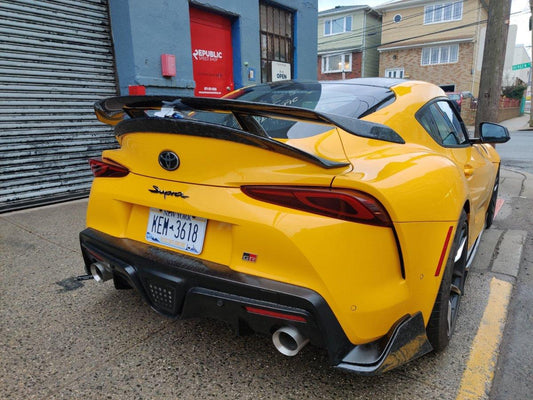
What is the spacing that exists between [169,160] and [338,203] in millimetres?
789

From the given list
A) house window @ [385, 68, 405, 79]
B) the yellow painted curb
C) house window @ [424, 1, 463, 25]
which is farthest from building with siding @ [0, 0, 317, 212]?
house window @ [424, 1, 463, 25]

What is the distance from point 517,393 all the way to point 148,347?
1.83 meters

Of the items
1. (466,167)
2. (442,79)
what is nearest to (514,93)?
(442,79)

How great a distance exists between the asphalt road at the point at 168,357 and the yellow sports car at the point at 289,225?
231 millimetres

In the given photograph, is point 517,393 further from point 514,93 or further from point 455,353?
point 514,93

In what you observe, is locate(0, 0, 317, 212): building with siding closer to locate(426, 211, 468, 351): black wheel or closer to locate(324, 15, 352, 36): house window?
locate(426, 211, 468, 351): black wheel

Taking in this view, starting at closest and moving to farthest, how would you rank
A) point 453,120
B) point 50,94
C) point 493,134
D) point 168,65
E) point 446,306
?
1. point 446,306
2. point 453,120
3. point 493,134
4. point 50,94
5. point 168,65

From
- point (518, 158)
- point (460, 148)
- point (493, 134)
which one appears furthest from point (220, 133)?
point (518, 158)

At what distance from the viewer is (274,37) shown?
8.07 m

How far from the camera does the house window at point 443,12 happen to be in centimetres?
2745

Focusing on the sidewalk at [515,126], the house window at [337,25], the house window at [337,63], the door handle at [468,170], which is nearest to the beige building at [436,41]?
the house window at [337,25]

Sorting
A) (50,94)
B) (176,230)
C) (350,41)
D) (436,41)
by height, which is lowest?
(176,230)

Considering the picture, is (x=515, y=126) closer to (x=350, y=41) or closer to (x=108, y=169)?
(x=350, y=41)

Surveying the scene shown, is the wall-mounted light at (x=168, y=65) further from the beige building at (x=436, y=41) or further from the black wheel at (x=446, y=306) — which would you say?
the beige building at (x=436, y=41)
